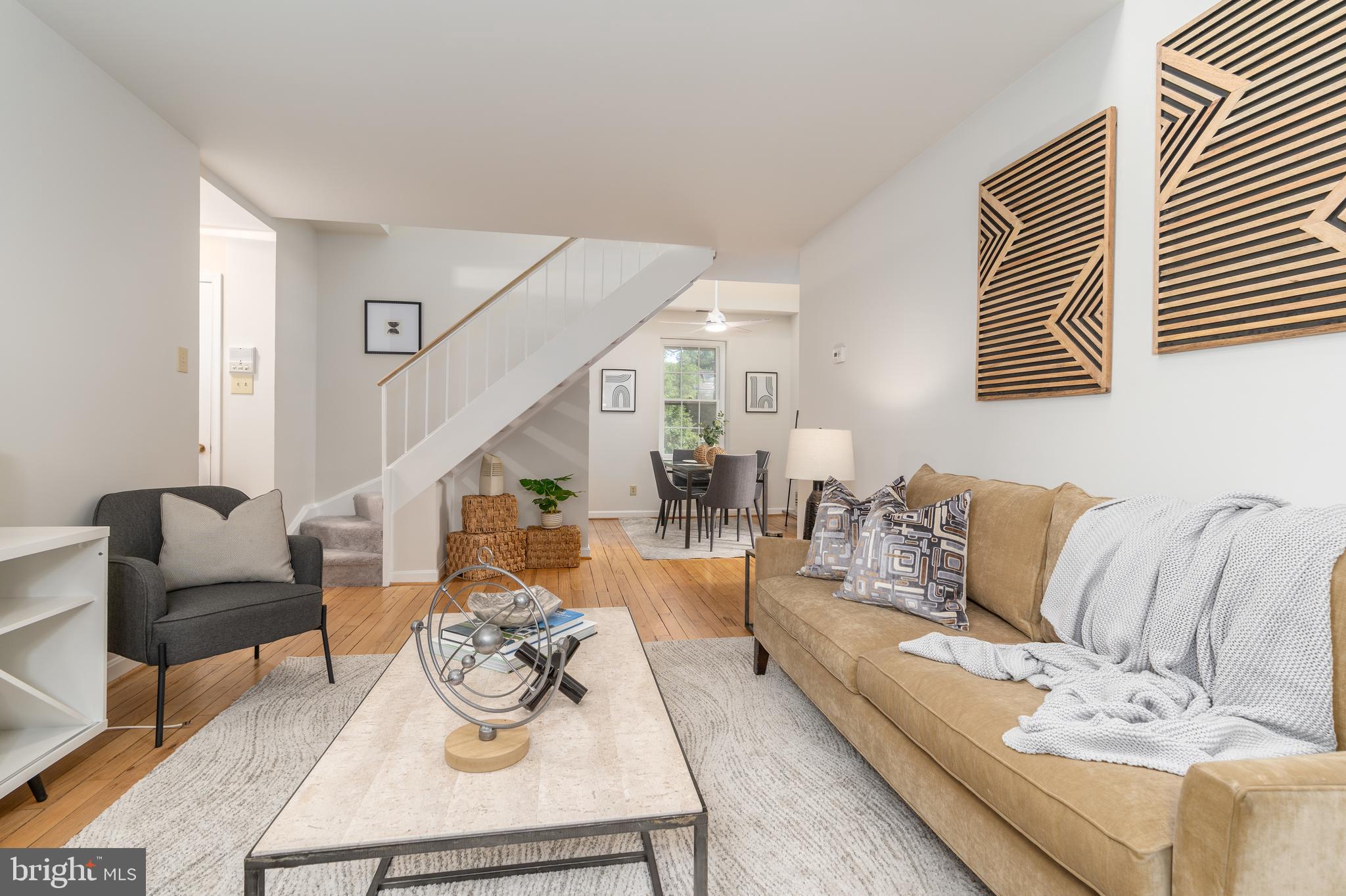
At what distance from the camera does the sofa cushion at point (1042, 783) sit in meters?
1.07

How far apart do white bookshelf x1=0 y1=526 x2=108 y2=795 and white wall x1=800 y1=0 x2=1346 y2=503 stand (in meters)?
3.34

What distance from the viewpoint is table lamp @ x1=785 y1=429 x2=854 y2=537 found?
140 inches

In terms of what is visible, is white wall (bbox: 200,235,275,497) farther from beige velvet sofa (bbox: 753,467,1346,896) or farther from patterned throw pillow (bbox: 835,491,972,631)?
patterned throw pillow (bbox: 835,491,972,631)

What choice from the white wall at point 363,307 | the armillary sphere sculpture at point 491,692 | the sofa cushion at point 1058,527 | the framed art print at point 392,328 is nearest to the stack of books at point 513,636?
the armillary sphere sculpture at point 491,692

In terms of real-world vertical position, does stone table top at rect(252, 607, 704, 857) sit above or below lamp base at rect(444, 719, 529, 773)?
below

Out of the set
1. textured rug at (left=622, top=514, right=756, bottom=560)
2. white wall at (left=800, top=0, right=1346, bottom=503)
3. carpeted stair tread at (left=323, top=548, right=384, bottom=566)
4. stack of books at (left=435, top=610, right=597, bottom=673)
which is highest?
white wall at (left=800, top=0, right=1346, bottom=503)

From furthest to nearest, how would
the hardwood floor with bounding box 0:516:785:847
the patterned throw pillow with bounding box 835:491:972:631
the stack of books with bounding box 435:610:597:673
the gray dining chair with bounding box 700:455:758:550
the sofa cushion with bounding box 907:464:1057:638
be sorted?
the gray dining chair with bounding box 700:455:758:550 < the patterned throw pillow with bounding box 835:491:972:631 < the sofa cushion with bounding box 907:464:1057:638 < the hardwood floor with bounding box 0:516:785:847 < the stack of books with bounding box 435:610:597:673

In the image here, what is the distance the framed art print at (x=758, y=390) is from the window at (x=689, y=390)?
32 cm

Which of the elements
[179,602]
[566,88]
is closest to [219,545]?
[179,602]

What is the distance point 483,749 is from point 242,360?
445 centimetres

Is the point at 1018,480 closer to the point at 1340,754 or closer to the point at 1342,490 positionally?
the point at 1342,490

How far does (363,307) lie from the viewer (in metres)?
5.79

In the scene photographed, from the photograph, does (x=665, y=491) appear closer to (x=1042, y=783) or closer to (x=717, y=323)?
(x=717, y=323)

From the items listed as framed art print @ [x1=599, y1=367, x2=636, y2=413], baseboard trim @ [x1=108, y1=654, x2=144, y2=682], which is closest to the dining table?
framed art print @ [x1=599, y1=367, x2=636, y2=413]
